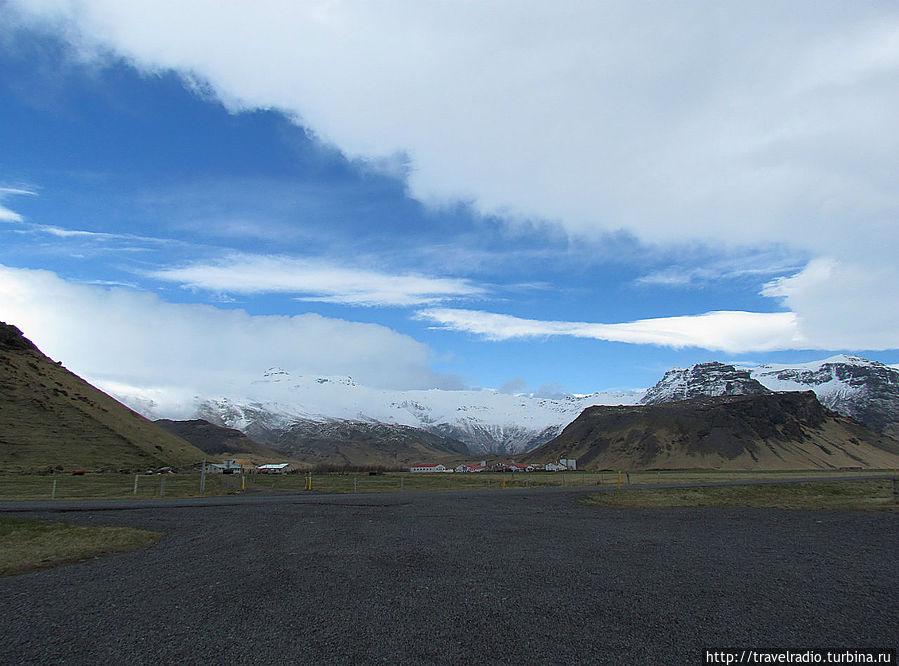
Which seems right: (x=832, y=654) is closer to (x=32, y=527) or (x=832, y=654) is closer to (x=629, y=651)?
(x=629, y=651)

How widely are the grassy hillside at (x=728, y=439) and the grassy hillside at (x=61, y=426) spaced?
113125mm

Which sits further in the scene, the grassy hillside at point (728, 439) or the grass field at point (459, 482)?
the grassy hillside at point (728, 439)

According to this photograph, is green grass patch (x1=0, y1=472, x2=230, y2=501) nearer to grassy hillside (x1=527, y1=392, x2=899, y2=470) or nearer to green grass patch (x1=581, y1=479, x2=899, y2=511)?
green grass patch (x1=581, y1=479, x2=899, y2=511)

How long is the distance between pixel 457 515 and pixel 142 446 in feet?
270

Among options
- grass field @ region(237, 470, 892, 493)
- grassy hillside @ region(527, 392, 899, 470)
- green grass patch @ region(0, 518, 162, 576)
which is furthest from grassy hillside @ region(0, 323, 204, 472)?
grassy hillside @ region(527, 392, 899, 470)

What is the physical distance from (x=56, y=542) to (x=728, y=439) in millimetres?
159652

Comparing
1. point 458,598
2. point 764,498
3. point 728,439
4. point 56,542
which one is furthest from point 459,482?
point 728,439

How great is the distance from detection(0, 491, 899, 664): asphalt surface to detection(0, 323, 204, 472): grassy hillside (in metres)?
69.5

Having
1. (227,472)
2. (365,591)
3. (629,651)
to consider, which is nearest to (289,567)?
(365,591)

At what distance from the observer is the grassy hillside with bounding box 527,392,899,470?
14200cm

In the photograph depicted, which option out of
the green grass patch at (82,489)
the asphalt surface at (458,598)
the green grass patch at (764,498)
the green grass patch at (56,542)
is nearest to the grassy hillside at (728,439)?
the green grass patch at (764,498)

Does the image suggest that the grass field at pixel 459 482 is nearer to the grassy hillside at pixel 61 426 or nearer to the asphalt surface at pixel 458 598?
the grassy hillside at pixel 61 426

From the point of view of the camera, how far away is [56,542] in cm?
1720

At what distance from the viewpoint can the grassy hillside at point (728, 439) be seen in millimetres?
142000
